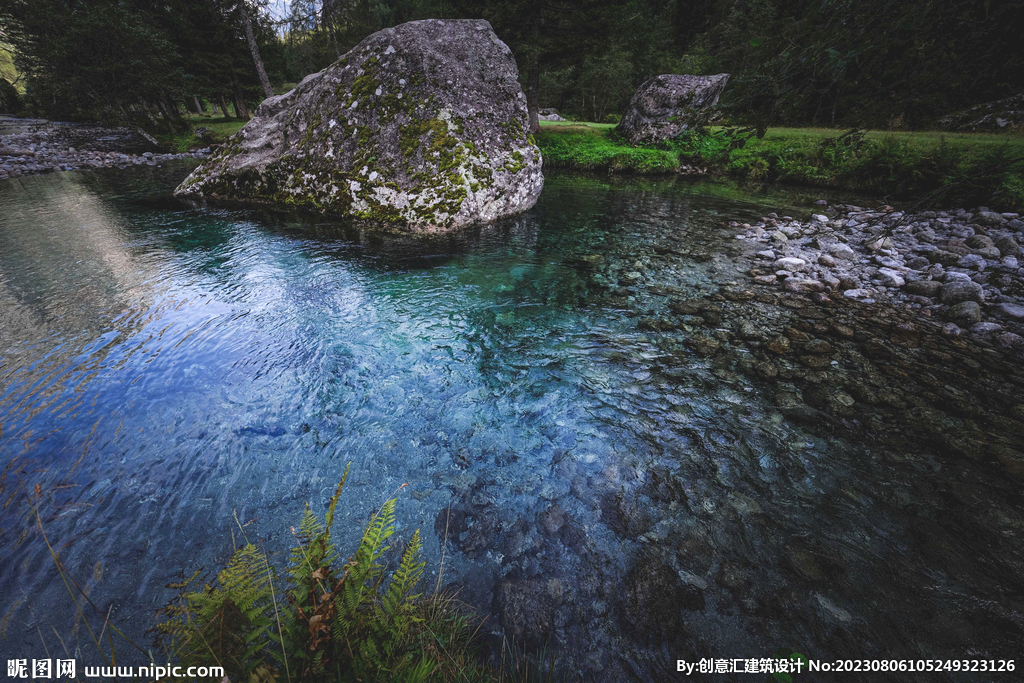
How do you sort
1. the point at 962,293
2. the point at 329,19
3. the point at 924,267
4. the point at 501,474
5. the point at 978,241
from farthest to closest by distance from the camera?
1. the point at 329,19
2. the point at 978,241
3. the point at 924,267
4. the point at 962,293
5. the point at 501,474

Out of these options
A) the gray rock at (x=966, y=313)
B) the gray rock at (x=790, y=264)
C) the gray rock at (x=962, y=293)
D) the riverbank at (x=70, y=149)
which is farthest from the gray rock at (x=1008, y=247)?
the riverbank at (x=70, y=149)

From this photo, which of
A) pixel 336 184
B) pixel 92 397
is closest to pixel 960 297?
pixel 92 397

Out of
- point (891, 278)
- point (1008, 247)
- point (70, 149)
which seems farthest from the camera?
point (70, 149)

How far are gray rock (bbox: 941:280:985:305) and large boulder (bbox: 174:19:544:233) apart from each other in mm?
8875

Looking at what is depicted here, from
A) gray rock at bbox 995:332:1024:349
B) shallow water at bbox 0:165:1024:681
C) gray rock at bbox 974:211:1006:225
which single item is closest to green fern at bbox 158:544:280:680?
shallow water at bbox 0:165:1024:681

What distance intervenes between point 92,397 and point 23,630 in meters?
2.51

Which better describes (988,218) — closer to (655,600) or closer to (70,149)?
(655,600)

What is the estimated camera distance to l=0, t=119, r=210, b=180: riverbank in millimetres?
17734

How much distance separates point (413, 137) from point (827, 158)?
1759 cm

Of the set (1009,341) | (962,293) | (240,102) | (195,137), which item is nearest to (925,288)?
(962,293)

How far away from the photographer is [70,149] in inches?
858

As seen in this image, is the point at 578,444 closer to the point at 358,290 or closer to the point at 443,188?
the point at 358,290

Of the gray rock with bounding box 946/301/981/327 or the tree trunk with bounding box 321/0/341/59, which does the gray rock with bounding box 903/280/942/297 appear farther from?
the tree trunk with bounding box 321/0/341/59

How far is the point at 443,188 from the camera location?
343 inches
